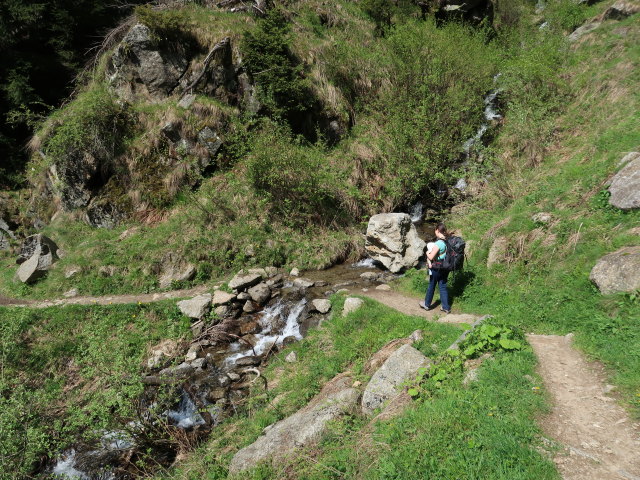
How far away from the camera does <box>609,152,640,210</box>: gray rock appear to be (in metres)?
7.13

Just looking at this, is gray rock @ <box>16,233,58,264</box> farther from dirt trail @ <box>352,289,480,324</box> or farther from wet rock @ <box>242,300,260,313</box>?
dirt trail @ <box>352,289,480,324</box>

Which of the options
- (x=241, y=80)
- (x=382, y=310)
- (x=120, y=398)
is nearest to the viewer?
(x=120, y=398)

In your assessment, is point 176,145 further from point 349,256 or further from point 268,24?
point 349,256

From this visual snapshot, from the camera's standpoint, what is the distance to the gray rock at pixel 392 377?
543 cm

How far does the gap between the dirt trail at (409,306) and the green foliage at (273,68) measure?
9.76 m

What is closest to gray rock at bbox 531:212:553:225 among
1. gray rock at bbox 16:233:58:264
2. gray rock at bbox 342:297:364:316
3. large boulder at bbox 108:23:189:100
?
gray rock at bbox 342:297:364:316

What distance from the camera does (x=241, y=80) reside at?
17.1 m

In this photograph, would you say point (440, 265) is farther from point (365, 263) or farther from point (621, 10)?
point (621, 10)

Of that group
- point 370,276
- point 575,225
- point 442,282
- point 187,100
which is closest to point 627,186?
point 575,225

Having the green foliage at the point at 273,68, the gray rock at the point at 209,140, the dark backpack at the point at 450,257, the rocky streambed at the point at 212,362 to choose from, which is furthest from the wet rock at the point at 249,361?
the green foliage at the point at 273,68

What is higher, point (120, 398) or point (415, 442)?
point (415, 442)

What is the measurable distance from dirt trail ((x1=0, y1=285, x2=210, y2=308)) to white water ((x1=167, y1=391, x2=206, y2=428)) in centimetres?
447

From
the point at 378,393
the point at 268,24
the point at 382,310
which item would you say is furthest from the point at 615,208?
the point at 268,24

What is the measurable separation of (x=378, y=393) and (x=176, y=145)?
14.6 meters
